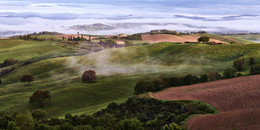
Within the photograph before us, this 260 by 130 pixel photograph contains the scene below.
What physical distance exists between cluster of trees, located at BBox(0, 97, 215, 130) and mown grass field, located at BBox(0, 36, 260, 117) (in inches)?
357

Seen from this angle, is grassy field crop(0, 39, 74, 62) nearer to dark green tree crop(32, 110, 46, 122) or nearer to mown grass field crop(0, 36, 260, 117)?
mown grass field crop(0, 36, 260, 117)

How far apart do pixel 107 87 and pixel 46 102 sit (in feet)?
51.3

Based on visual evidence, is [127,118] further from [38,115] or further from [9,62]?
[9,62]

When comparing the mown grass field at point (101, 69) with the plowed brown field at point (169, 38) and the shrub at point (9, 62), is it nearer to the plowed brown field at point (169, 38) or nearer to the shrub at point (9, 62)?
the shrub at point (9, 62)

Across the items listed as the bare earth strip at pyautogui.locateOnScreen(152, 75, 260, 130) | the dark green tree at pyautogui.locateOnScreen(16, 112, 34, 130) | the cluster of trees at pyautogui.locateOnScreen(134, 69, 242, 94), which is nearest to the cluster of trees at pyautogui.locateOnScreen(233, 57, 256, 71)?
the cluster of trees at pyautogui.locateOnScreen(134, 69, 242, 94)

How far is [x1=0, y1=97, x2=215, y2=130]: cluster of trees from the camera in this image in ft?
117

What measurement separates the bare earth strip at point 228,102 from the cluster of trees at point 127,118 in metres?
2.35

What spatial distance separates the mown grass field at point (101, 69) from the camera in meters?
61.2

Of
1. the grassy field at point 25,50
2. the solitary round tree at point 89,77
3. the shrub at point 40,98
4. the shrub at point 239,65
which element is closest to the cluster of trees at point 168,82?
the shrub at point 239,65

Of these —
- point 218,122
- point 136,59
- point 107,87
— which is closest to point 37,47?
point 136,59

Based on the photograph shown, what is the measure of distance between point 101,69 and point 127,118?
57680 millimetres

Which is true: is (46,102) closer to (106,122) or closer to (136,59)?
(106,122)

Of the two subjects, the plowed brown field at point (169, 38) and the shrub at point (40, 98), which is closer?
the shrub at point (40, 98)

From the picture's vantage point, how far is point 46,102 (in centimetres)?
6122
